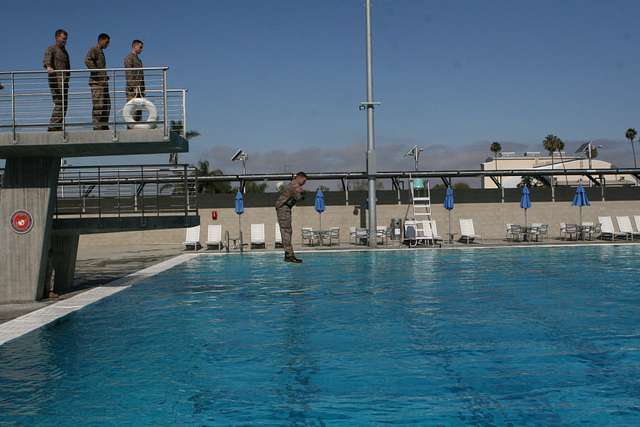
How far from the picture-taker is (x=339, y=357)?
7152mm

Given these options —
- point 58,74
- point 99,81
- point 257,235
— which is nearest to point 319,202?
point 257,235

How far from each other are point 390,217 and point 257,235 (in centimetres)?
624

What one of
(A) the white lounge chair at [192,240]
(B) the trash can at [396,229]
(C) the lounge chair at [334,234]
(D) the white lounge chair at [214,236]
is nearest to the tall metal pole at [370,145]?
(C) the lounge chair at [334,234]

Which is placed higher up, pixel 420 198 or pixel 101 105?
pixel 101 105

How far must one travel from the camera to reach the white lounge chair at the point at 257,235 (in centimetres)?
2428

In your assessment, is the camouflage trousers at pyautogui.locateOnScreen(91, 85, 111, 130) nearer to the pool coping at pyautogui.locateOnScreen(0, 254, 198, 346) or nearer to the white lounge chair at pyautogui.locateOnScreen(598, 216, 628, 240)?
the pool coping at pyautogui.locateOnScreen(0, 254, 198, 346)

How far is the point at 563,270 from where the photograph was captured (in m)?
15.8

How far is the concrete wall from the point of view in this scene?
2689 centimetres

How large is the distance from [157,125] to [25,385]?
230 inches

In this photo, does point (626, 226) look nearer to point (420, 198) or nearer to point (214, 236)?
point (420, 198)

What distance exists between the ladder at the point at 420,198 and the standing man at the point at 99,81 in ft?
50.5

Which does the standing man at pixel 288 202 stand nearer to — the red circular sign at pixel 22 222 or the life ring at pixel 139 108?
the life ring at pixel 139 108

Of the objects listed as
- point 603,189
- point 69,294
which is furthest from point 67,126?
point 603,189

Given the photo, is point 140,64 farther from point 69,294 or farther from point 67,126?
point 69,294
